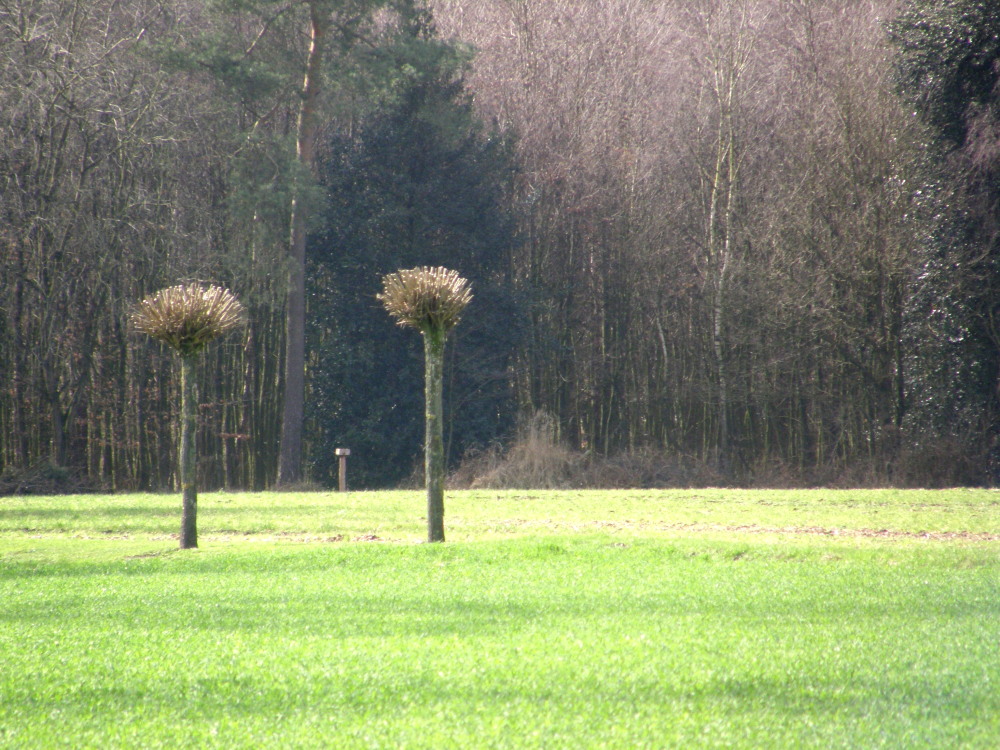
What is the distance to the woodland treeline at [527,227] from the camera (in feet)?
78.7

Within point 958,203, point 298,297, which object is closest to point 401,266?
point 298,297

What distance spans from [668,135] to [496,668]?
27271mm

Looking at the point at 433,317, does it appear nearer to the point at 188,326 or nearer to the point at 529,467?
the point at 188,326

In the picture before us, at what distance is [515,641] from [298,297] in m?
22.8

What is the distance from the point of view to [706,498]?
62.4 ft

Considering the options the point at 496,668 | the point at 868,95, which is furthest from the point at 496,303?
the point at 496,668

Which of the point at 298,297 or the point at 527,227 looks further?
the point at 527,227

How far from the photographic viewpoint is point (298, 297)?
2797 centimetres

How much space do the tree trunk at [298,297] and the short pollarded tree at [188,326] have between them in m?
15.4

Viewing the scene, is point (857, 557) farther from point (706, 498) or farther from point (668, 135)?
point (668, 135)

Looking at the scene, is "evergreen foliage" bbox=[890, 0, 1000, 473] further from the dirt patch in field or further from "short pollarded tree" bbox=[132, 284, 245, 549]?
"short pollarded tree" bbox=[132, 284, 245, 549]

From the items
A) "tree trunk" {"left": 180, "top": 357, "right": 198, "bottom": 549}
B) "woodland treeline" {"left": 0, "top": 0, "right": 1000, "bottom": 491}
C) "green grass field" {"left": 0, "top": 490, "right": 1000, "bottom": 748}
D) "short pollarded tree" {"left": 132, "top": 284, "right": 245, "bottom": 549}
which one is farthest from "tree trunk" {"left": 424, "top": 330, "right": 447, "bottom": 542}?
"woodland treeline" {"left": 0, "top": 0, "right": 1000, "bottom": 491}

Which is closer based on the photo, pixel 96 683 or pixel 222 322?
pixel 96 683

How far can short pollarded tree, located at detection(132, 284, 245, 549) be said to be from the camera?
11.9m
